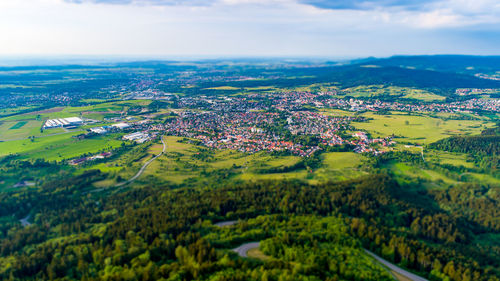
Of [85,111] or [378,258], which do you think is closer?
[378,258]

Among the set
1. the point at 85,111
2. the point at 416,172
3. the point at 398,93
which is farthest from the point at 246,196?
the point at 398,93

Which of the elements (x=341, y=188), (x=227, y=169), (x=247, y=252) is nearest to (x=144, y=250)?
(x=247, y=252)

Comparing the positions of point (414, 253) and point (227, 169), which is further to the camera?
point (227, 169)

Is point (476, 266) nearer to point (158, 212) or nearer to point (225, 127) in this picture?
point (158, 212)

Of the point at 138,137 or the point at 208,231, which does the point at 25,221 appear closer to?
the point at 208,231

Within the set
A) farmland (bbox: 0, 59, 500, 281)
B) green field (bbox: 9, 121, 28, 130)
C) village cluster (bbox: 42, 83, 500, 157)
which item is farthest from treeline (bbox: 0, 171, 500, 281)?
green field (bbox: 9, 121, 28, 130)
